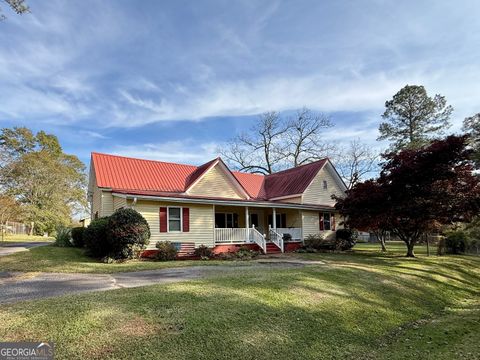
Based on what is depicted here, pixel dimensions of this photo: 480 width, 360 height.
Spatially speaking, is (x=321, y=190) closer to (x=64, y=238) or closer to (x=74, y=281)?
(x=64, y=238)

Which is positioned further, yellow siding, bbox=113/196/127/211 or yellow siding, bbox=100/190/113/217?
yellow siding, bbox=100/190/113/217

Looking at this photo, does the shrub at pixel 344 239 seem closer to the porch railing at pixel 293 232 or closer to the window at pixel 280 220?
the porch railing at pixel 293 232

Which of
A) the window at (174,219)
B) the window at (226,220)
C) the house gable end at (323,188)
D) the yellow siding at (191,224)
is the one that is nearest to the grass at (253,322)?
the yellow siding at (191,224)

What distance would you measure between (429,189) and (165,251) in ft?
44.0

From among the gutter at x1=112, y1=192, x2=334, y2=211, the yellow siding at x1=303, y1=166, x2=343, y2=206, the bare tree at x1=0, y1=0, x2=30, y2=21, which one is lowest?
→ the gutter at x1=112, y1=192, x2=334, y2=211

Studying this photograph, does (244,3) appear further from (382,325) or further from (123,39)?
(382,325)

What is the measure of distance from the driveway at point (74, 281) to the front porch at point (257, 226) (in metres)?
7.97

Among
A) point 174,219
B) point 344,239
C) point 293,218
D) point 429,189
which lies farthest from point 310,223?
point 174,219

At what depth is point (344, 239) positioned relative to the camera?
79.6 feet

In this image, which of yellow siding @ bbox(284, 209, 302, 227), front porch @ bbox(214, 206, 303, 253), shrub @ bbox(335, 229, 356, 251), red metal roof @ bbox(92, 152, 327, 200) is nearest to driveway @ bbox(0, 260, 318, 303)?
front porch @ bbox(214, 206, 303, 253)

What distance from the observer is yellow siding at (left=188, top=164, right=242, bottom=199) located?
21.2 meters

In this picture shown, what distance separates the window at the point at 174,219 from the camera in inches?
709

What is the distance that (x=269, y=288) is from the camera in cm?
850

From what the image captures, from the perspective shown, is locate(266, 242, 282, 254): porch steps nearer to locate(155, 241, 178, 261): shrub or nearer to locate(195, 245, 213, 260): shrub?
locate(195, 245, 213, 260): shrub
